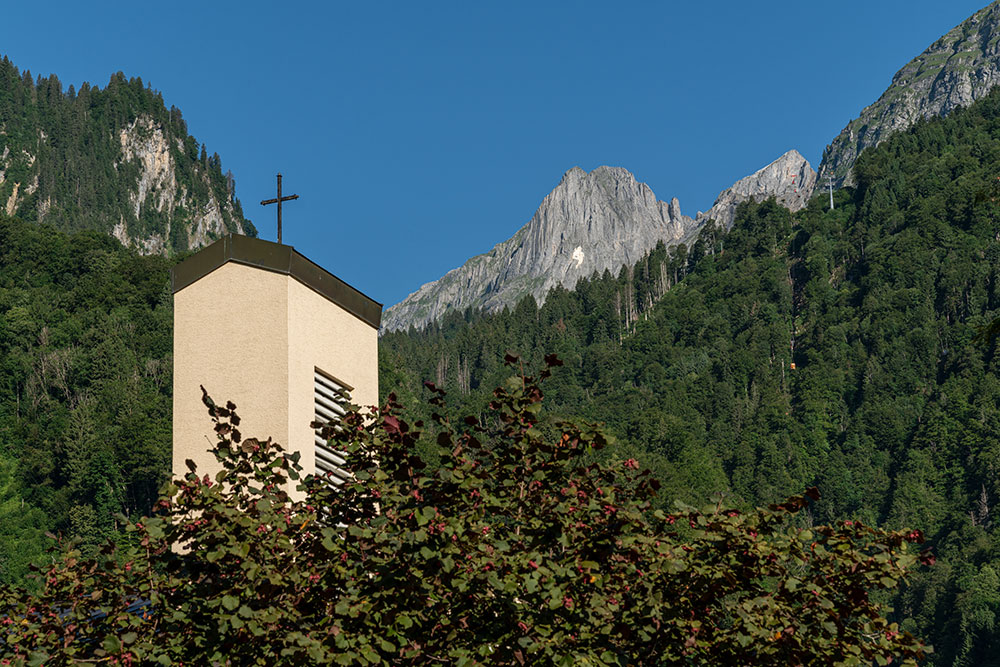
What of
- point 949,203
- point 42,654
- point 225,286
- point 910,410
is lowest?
point 42,654

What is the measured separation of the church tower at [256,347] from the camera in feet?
40.3

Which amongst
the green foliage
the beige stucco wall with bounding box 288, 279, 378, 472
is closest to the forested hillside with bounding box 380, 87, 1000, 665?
the beige stucco wall with bounding box 288, 279, 378, 472

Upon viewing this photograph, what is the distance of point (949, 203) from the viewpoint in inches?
7347

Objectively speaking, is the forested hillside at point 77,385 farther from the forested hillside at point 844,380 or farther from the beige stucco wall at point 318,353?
the beige stucco wall at point 318,353

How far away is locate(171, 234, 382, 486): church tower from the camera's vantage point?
12.3 meters

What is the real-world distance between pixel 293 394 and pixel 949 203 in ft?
609

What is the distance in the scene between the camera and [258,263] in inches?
504

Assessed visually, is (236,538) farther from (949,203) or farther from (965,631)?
(949,203)

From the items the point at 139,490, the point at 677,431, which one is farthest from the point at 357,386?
the point at 677,431

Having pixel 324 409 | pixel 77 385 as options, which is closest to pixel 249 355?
pixel 324 409

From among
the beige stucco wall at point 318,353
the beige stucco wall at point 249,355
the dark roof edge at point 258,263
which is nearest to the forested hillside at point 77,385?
the beige stucco wall at point 318,353

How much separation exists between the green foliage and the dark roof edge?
3.75 metres

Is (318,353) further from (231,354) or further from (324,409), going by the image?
(231,354)

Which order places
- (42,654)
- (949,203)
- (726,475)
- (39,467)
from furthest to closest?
(949,203)
(726,475)
(39,467)
(42,654)
